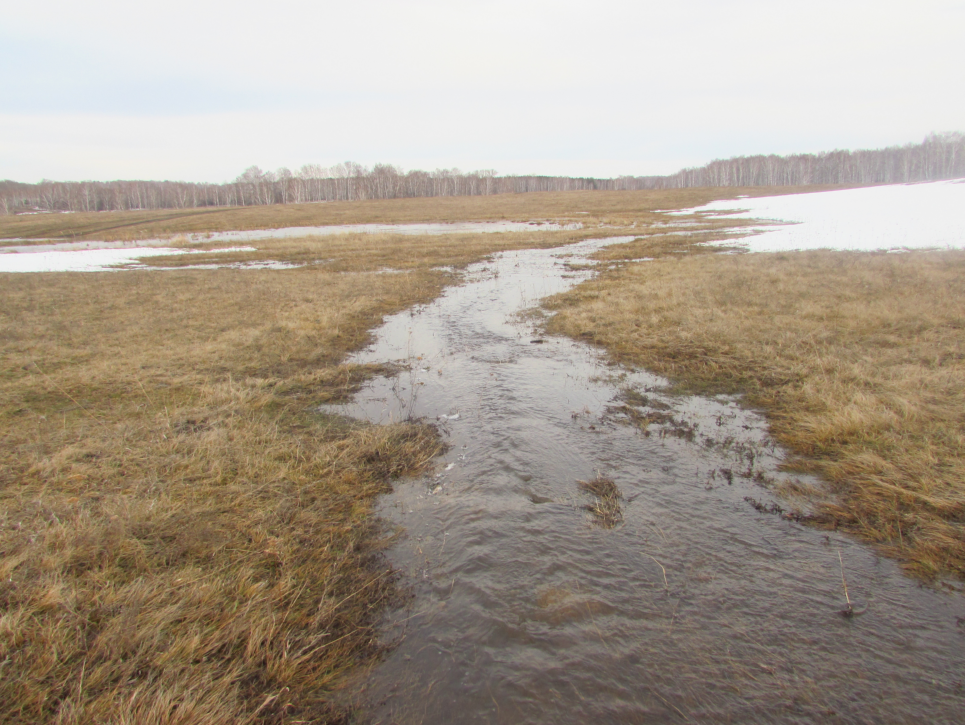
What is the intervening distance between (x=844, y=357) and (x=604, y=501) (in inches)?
281

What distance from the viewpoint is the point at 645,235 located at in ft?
128

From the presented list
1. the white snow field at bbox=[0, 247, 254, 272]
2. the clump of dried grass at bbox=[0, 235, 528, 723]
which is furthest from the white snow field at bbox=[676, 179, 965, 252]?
the white snow field at bbox=[0, 247, 254, 272]

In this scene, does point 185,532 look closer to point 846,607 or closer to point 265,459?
point 265,459

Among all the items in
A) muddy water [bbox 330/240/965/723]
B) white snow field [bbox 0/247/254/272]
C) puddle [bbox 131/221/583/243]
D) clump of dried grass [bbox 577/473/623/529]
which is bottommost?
muddy water [bbox 330/240/965/723]

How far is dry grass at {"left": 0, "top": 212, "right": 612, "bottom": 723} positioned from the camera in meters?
3.12

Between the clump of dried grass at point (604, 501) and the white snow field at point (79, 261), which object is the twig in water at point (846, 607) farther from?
the white snow field at point (79, 261)

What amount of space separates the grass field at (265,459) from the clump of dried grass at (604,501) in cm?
233

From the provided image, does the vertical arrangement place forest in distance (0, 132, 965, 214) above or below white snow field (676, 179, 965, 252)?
above

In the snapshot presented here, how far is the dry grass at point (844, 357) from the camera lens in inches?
207

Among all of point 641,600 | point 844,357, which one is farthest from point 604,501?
point 844,357

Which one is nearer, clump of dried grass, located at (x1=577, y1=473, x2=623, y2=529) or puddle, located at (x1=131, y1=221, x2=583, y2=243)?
clump of dried grass, located at (x1=577, y1=473, x2=623, y2=529)

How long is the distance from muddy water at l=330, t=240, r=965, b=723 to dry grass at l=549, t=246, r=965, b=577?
68 cm

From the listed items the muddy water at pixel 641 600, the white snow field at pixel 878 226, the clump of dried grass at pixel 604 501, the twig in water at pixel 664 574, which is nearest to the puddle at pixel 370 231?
the white snow field at pixel 878 226

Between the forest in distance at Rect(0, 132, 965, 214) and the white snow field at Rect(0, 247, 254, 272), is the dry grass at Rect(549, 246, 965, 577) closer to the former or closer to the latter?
the white snow field at Rect(0, 247, 254, 272)
